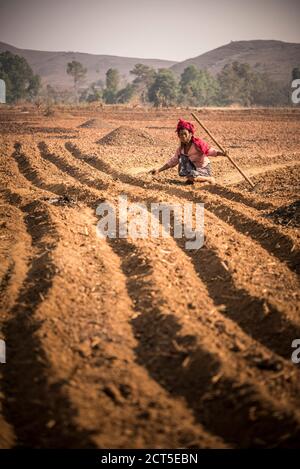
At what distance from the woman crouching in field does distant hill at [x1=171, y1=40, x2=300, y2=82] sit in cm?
8653

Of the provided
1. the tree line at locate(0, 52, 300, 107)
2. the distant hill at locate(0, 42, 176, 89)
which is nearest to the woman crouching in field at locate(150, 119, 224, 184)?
the tree line at locate(0, 52, 300, 107)

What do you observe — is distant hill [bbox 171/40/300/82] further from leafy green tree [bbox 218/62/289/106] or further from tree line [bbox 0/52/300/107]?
tree line [bbox 0/52/300/107]

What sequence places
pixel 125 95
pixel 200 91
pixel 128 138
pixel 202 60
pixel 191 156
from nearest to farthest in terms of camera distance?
pixel 191 156
pixel 128 138
pixel 200 91
pixel 125 95
pixel 202 60

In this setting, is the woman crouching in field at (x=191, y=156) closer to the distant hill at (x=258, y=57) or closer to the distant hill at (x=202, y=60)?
the distant hill at (x=202, y=60)

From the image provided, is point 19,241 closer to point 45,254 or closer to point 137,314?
point 45,254

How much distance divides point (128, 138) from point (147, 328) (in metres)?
13.5

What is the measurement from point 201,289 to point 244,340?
1013 millimetres

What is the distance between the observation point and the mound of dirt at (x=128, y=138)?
16.1m

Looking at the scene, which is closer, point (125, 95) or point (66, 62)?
point (125, 95)

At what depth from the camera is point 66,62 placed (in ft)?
519

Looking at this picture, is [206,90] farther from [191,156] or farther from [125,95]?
[191,156]

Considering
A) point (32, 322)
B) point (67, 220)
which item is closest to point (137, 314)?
point (32, 322)

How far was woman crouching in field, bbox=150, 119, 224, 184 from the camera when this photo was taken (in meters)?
8.12

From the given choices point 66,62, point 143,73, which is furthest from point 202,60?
point 143,73
